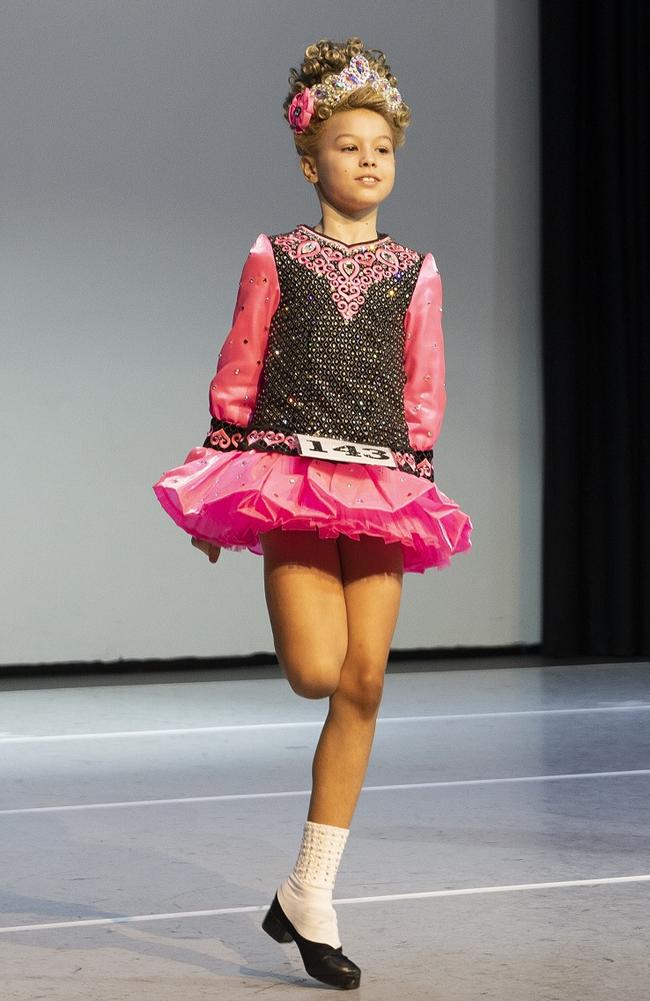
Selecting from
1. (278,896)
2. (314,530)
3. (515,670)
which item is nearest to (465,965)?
(278,896)

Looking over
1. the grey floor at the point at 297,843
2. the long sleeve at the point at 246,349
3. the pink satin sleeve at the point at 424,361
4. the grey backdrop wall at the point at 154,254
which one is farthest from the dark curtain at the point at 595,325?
the long sleeve at the point at 246,349

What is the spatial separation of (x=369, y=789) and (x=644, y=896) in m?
0.91

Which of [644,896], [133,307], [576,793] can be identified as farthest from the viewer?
[133,307]

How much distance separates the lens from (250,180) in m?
5.15

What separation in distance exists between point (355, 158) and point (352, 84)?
0.34 feet

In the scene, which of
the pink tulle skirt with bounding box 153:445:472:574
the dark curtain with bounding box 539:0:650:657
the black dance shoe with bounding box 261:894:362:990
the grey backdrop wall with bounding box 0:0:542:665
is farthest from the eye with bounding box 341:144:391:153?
the dark curtain with bounding box 539:0:650:657

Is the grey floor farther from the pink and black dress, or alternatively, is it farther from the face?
the face

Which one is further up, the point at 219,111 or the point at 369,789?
the point at 219,111

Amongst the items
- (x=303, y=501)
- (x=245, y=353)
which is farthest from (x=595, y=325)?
(x=303, y=501)

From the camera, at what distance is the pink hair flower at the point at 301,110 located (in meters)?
1.98

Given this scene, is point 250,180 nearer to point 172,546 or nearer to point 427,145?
point 427,145

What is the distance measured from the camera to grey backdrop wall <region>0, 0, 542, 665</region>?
4875 millimetres

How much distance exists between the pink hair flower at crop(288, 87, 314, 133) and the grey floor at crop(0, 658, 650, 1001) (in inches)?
43.5

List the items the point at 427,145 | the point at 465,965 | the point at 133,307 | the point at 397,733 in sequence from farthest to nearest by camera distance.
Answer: the point at 427,145 → the point at 133,307 → the point at 397,733 → the point at 465,965
